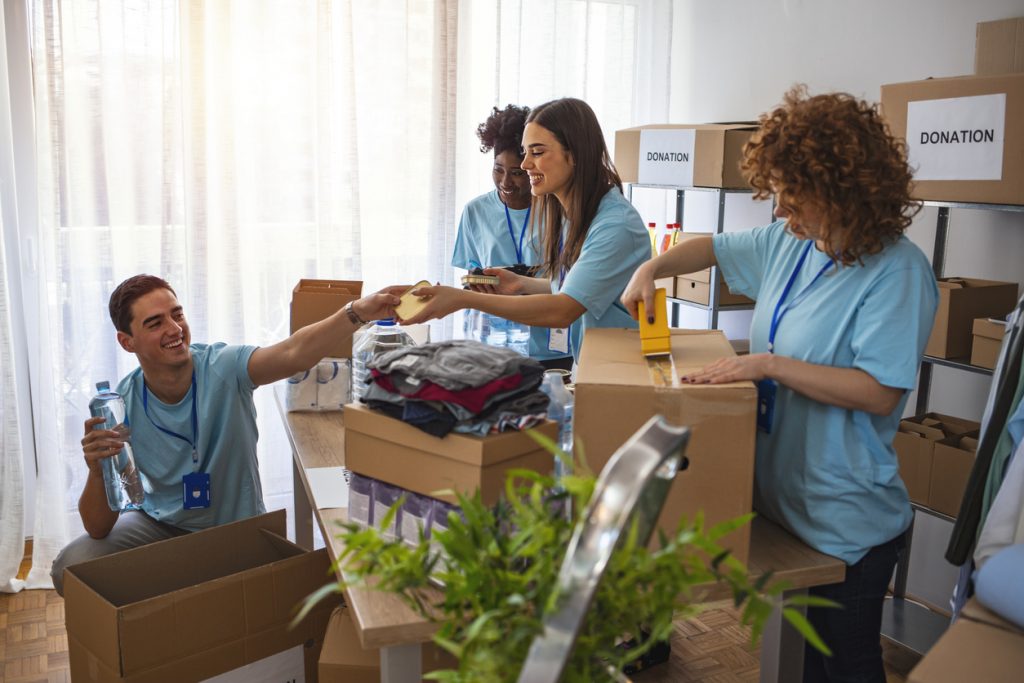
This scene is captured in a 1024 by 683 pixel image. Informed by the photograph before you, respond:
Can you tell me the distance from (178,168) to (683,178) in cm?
190

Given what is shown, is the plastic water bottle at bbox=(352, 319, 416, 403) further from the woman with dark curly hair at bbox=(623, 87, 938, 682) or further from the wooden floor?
the wooden floor

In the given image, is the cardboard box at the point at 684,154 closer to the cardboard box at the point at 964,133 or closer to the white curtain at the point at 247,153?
the white curtain at the point at 247,153

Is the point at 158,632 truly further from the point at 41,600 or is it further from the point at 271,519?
the point at 41,600

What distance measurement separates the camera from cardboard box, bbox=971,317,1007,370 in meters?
2.51

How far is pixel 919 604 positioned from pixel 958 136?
5.01ft

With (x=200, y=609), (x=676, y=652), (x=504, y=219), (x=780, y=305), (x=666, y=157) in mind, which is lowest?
(x=676, y=652)

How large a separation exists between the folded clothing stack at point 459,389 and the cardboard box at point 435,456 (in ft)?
0.06

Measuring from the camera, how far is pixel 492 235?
2969 millimetres

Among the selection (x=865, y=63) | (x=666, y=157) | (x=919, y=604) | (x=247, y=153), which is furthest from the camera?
(x=666, y=157)

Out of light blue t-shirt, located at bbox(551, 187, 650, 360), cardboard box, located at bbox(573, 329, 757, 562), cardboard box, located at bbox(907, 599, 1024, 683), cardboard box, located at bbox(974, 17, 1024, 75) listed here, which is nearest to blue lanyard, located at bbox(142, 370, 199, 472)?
light blue t-shirt, located at bbox(551, 187, 650, 360)

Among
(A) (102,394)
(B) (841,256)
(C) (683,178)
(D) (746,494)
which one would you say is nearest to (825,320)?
(B) (841,256)

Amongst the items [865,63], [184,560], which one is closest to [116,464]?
[184,560]

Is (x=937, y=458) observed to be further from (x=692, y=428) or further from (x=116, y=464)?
(x=116, y=464)

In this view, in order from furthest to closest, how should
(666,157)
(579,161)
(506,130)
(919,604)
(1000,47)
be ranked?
(666,157) → (919,604) → (506,130) → (1000,47) → (579,161)
